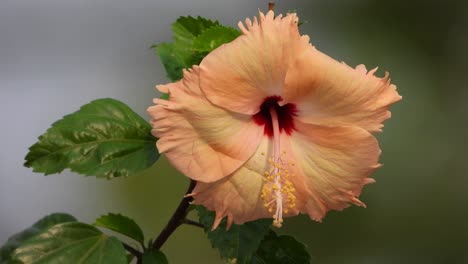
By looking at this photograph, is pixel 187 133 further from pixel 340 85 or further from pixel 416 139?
pixel 416 139

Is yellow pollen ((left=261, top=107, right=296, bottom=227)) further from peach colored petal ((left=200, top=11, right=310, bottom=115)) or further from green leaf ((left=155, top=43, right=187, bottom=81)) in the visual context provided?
green leaf ((left=155, top=43, right=187, bottom=81))

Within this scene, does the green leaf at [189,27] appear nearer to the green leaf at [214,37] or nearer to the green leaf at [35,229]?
the green leaf at [214,37]

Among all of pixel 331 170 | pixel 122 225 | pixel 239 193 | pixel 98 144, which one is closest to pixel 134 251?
pixel 122 225

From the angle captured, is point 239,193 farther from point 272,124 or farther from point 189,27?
point 189,27

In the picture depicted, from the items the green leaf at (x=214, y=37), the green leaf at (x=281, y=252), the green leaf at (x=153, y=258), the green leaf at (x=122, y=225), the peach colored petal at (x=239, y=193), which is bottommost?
the green leaf at (x=153, y=258)

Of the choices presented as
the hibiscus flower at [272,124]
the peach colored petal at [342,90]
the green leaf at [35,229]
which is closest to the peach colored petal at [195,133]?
the hibiscus flower at [272,124]

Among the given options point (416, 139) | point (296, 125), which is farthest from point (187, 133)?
point (416, 139)
